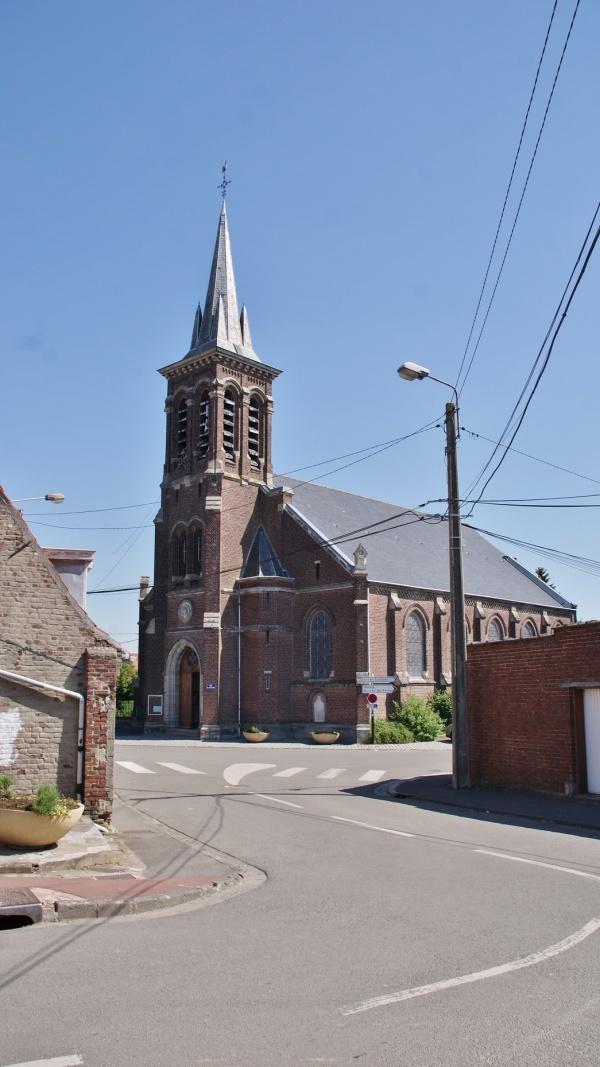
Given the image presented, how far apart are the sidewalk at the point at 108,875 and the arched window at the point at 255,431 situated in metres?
30.4

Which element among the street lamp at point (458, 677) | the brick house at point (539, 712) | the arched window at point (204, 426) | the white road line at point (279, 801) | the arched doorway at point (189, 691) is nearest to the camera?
the brick house at point (539, 712)

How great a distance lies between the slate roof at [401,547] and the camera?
39.8 meters

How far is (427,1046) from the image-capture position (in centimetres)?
460

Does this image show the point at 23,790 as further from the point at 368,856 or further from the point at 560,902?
the point at 560,902

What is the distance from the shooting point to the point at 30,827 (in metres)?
10.4

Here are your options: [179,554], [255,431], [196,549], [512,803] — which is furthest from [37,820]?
[255,431]

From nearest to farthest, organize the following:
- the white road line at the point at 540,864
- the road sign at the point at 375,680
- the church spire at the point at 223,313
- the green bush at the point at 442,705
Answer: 1. the white road line at the point at 540,864
2. the road sign at the point at 375,680
3. the green bush at the point at 442,705
4. the church spire at the point at 223,313

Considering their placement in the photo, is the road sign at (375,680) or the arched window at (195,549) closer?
the road sign at (375,680)

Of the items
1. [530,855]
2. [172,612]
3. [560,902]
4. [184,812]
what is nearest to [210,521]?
→ [172,612]

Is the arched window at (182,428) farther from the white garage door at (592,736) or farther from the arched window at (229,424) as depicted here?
the white garage door at (592,736)

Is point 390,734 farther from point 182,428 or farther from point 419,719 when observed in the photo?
point 182,428

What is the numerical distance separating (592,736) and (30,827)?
1021 centimetres

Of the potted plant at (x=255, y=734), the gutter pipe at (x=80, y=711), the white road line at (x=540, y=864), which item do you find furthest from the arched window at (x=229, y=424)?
the white road line at (x=540, y=864)

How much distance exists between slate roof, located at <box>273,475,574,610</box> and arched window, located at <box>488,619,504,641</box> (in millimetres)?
1368
